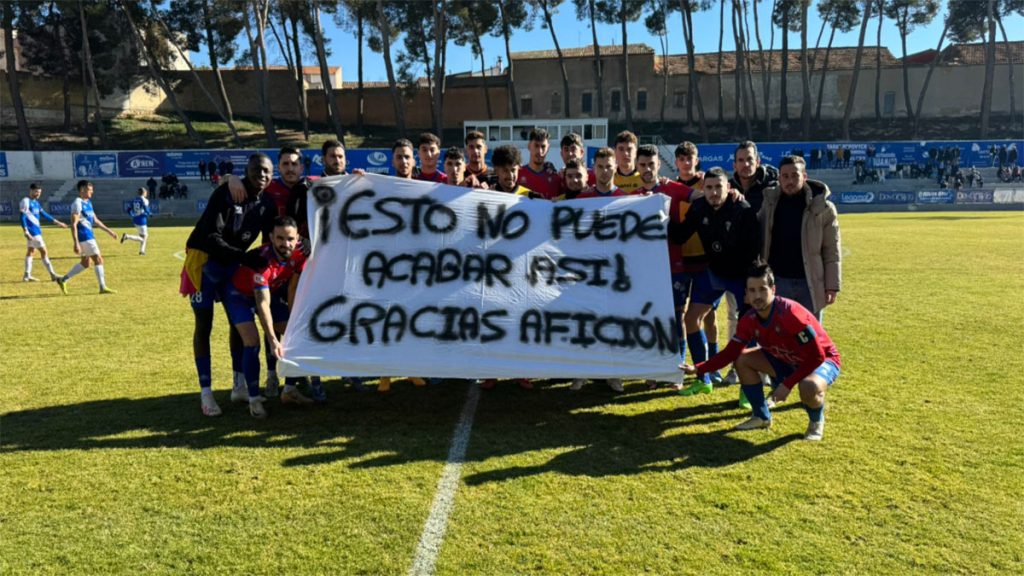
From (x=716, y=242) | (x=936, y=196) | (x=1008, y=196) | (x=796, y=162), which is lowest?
(x=1008, y=196)

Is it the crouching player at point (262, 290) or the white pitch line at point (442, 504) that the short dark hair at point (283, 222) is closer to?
the crouching player at point (262, 290)

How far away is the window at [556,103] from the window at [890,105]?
97.3 feet

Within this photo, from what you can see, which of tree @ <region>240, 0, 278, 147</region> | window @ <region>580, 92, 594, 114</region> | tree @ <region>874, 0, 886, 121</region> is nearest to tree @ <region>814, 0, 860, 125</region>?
tree @ <region>874, 0, 886, 121</region>

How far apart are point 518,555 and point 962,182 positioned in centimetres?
3832

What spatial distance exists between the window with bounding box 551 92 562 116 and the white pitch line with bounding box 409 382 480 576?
59228mm

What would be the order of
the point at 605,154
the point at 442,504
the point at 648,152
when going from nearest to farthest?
the point at 442,504, the point at 605,154, the point at 648,152

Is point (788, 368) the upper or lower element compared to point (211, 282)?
lower

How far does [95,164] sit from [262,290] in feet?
106


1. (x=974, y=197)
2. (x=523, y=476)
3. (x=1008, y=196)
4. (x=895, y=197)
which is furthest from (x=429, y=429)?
(x=1008, y=196)

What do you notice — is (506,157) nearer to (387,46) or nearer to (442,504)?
(442,504)

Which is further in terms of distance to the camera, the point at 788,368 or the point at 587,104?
the point at 587,104

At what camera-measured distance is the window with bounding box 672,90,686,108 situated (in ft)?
197

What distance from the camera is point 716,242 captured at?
518cm

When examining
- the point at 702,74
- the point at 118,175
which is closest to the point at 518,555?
the point at 118,175
